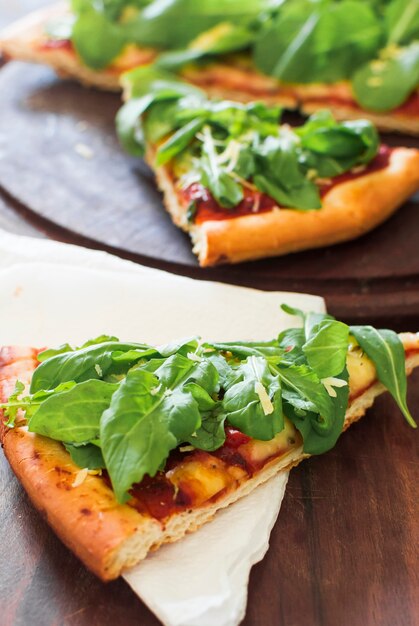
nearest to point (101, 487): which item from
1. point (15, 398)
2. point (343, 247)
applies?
point (15, 398)

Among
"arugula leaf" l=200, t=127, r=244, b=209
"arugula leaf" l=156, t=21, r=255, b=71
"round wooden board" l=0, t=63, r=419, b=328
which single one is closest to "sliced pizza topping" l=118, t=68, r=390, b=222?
"arugula leaf" l=200, t=127, r=244, b=209

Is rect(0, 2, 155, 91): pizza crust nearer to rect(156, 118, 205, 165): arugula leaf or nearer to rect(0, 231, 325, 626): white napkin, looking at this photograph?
rect(156, 118, 205, 165): arugula leaf

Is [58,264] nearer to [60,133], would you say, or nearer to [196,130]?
[196,130]

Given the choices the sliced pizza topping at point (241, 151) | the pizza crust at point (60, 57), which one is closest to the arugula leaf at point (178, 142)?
the sliced pizza topping at point (241, 151)

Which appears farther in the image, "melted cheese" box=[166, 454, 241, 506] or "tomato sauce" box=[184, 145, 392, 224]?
"tomato sauce" box=[184, 145, 392, 224]

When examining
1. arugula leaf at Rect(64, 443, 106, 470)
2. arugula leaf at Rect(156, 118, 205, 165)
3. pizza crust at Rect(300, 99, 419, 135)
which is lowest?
pizza crust at Rect(300, 99, 419, 135)

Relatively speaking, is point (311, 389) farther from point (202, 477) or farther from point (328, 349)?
point (202, 477)

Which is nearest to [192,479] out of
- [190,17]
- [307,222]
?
[307,222]
